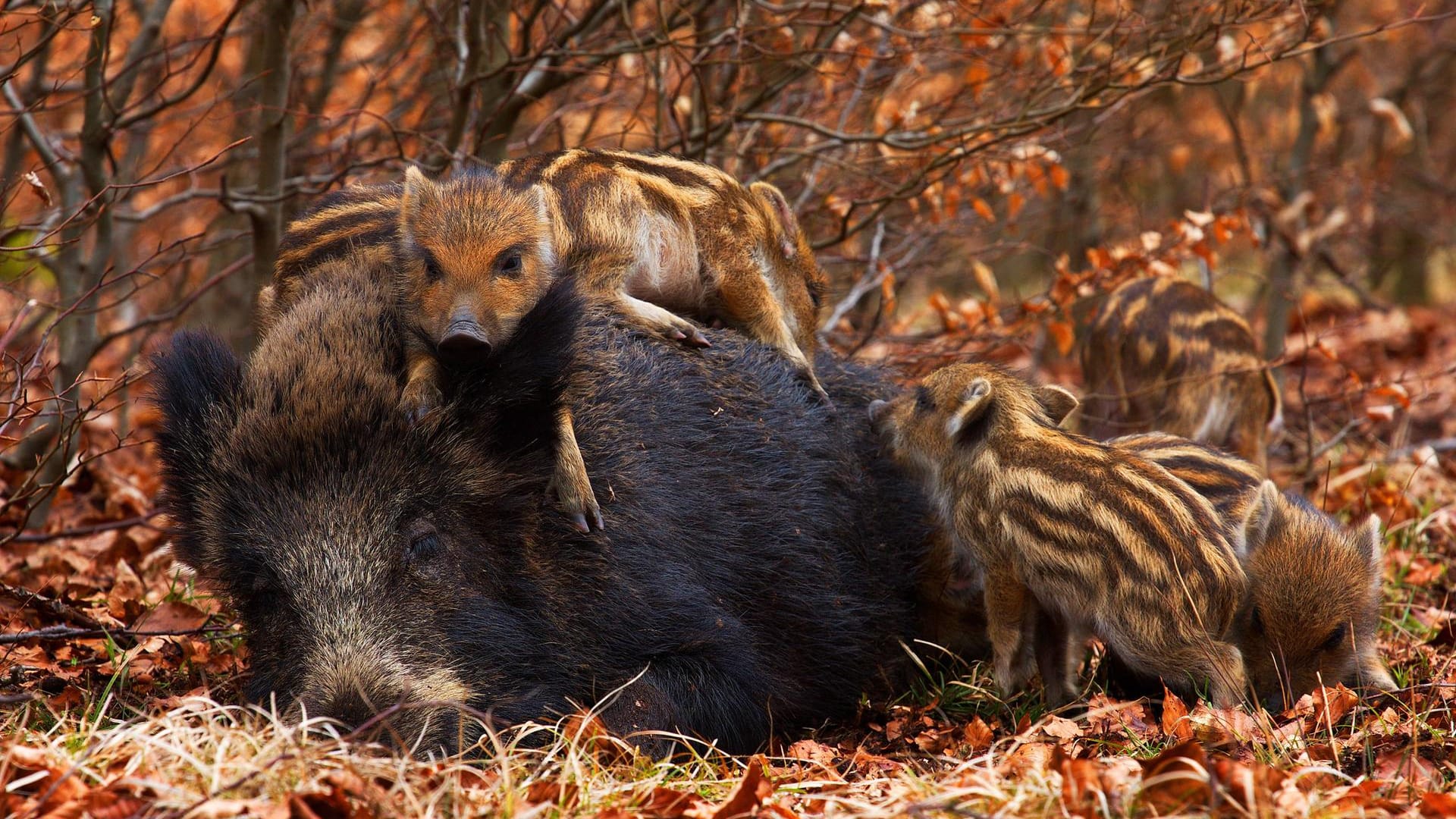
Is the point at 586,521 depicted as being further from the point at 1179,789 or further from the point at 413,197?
the point at 1179,789

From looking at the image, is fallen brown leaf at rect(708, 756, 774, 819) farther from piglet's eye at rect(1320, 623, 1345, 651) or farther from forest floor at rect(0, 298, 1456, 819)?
piglet's eye at rect(1320, 623, 1345, 651)

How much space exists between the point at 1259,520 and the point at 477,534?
97.8 inches

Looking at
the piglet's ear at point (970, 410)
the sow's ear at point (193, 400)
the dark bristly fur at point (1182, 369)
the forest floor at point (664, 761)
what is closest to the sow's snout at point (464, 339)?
the sow's ear at point (193, 400)

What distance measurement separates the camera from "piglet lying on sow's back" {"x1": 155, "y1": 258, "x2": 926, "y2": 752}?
12.5 ft

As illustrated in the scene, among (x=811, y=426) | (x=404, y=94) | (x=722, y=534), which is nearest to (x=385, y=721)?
(x=722, y=534)

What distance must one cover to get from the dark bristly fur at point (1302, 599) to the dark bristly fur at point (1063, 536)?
147 mm

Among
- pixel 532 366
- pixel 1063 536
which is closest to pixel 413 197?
pixel 532 366

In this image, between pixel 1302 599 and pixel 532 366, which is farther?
pixel 1302 599

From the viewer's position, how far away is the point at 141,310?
9.85 metres

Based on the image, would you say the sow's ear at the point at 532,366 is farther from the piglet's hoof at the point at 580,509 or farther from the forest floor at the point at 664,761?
A: the forest floor at the point at 664,761

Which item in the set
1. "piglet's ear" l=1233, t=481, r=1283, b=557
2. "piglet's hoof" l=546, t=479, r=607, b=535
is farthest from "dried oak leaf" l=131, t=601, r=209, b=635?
"piglet's ear" l=1233, t=481, r=1283, b=557

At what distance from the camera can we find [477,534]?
4.01 meters

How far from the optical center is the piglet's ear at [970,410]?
15.4 feet

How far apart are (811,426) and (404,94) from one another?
5205 mm
